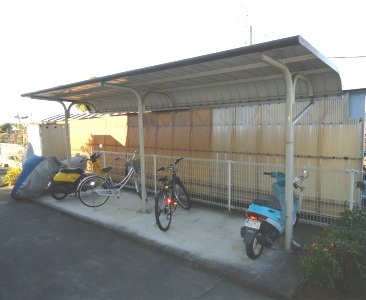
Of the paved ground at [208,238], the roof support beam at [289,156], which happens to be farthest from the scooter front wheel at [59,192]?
the roof support beam at [289,156]

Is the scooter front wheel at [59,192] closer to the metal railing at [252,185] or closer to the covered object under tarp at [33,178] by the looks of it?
the covered object under tarp at [33,178]

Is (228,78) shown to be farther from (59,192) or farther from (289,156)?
(59,192)

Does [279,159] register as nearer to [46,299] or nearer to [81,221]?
[81,221]

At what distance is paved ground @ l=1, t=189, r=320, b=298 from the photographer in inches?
127

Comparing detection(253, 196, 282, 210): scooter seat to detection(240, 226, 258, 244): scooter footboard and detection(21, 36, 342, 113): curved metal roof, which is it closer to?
Answer: detection(240, 226, 258, 244): scooter footboard

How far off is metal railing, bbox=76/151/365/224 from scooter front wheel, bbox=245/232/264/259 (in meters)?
1.60

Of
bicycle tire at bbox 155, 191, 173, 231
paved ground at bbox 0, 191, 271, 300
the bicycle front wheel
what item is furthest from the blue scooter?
the bicycle front wheel

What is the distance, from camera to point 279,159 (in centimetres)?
554

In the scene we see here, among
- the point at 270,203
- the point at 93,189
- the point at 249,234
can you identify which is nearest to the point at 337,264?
the point at 249,234

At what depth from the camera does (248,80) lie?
4.64m

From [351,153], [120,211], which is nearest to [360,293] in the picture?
[351,153]

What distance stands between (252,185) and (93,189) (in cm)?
335

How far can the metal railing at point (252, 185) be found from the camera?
4874mm

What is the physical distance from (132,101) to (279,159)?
3920 mm
